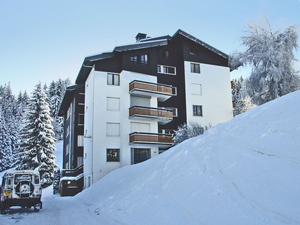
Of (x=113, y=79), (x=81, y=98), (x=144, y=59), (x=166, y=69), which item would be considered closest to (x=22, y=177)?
(x=113, y=79)

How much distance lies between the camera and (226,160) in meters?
12.7

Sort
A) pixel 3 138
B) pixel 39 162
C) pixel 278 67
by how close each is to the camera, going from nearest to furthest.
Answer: pixel 278 67 < pixel 39 162 < pixel 3 138

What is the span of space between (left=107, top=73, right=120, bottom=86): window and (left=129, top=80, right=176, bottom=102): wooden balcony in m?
1.77

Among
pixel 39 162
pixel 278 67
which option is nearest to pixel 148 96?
pixel 278 67

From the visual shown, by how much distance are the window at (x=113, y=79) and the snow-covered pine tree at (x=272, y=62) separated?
14.9 m

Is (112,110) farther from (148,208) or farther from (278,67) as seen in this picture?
(148,208)

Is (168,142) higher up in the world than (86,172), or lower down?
higher up

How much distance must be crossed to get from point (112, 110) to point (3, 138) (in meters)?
44.8

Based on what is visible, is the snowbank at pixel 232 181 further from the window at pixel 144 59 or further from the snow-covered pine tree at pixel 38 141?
the snow-covered pine tree at pixel 38 141

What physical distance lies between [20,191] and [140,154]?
753 inches

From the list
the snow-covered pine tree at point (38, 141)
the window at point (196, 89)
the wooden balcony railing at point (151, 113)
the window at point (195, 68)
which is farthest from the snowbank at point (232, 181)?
the snow-covered pine tree at point (38, 141)

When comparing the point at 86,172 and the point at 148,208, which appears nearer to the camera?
the point at 148,208

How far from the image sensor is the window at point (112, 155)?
113 ft

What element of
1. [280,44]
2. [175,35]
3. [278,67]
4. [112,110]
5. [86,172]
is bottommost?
[86,172]
